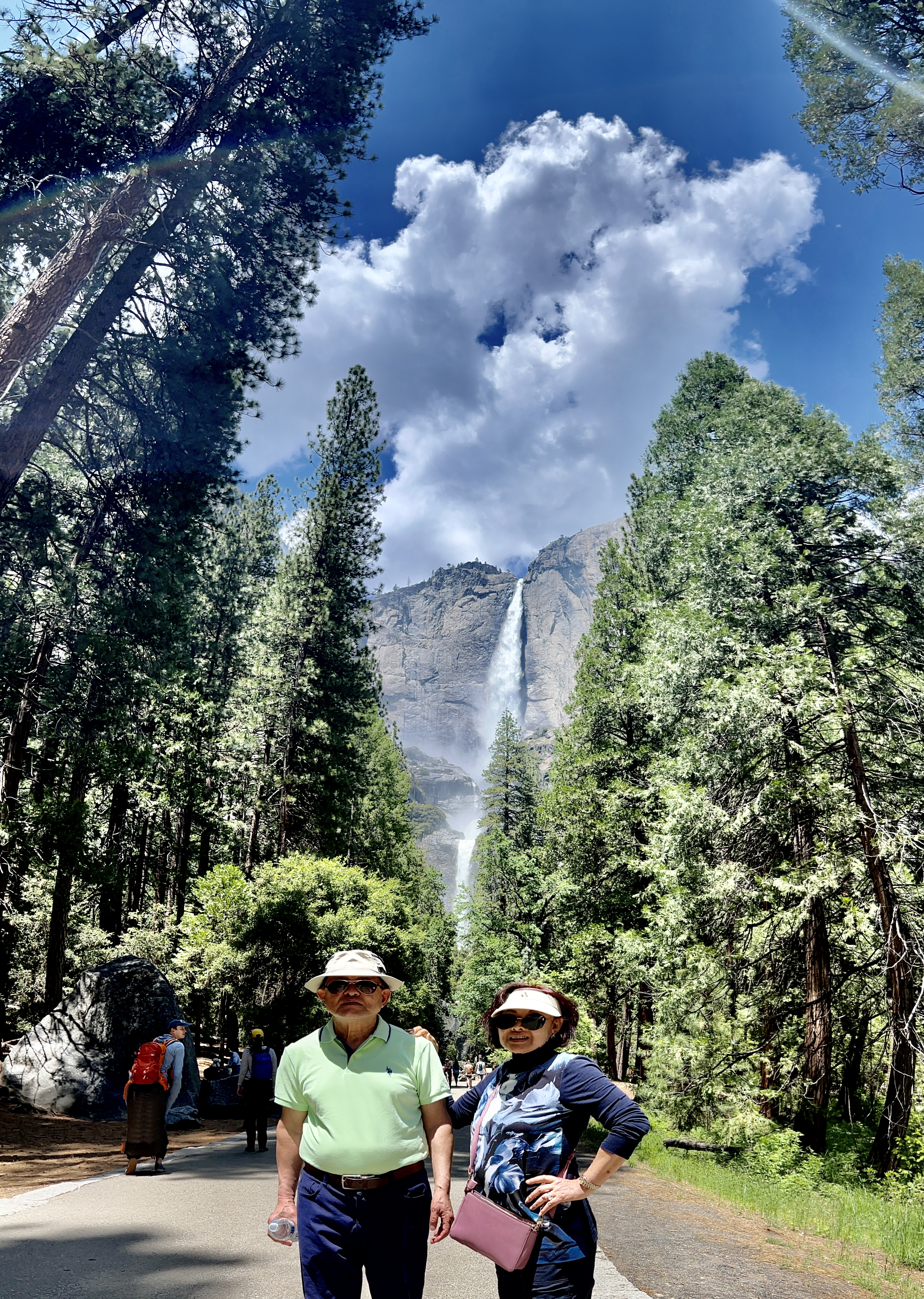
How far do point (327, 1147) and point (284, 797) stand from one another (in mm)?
23905

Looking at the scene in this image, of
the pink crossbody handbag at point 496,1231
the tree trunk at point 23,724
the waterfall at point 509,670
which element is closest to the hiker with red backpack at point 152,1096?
A: the tree trunk at point 23,724

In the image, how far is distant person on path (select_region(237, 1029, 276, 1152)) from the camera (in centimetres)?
1076

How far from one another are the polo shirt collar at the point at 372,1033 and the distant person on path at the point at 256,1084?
8629 mm

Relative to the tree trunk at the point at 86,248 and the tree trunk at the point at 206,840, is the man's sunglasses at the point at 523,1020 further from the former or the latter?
the tree trunk at the point at 206,840

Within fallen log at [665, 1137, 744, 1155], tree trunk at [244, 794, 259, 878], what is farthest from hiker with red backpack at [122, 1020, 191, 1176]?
tree trunk at [244, 794, 259, 878]

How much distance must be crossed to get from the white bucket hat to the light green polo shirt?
0.18 meters

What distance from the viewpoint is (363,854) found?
44.2 metres

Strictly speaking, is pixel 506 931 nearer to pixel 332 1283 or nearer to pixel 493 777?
pixel 493 777

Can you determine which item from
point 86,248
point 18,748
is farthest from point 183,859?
point 86,248

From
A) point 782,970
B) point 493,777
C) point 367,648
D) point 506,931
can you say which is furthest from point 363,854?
point 782,970

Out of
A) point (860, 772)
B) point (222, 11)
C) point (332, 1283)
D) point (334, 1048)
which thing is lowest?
point (332, 1283)

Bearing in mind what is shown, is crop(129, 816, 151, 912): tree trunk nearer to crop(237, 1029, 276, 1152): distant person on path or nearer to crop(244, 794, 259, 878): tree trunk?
crop(244, 794, 259, 878): tree trunk

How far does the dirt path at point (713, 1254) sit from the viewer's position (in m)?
5.24

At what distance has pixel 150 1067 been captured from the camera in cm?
858
